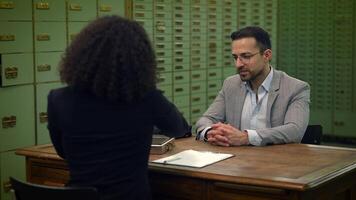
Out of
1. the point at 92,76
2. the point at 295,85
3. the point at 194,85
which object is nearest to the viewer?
the point at 92,76

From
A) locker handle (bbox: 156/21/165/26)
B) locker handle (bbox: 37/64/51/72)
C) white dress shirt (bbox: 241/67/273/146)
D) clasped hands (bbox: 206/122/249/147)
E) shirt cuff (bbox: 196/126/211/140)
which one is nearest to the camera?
clasped hands (bbox: 206/122/249/147)

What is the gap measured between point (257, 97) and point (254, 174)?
1129 mm

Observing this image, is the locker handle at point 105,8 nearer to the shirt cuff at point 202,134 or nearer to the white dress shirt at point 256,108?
the white dress shirt at point 256,108

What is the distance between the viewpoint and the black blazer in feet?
7.63

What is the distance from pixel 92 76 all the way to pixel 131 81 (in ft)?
0.50

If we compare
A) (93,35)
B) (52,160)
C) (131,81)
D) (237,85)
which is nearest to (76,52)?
(93,35)

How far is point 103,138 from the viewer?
91.6 inches

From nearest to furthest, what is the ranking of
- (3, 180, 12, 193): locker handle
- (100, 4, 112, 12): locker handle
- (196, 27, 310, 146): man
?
(196, 27, 310, 146): man < (3, 180, 12, 193): locker handle < (100, 4, 112, 12): locker handle

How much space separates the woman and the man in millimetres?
950

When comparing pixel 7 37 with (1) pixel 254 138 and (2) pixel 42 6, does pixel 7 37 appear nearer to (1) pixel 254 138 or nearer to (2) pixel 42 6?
(2) pixel 42 6

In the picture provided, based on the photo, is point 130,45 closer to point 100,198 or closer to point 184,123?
point 184,123

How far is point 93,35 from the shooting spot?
233 cm

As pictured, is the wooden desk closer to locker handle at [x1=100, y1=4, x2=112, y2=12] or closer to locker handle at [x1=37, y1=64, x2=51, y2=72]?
locker handle at [x1=37, y1=64, x2=51, y2=72]

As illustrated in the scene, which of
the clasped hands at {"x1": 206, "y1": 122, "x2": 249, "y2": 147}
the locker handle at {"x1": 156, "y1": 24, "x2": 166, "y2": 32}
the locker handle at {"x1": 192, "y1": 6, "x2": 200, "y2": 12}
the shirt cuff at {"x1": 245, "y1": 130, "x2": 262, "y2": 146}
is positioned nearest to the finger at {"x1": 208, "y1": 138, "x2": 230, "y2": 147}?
the clasped hands at {"x1": 206, "y1": 122, "x2": 249, "y2": 147}
